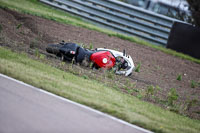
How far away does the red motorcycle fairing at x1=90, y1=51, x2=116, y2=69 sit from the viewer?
1138cm

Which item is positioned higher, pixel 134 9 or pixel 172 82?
pixel 134 9

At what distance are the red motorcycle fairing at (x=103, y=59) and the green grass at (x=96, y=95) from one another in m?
1.17

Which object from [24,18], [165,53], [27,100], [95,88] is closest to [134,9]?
[165,53]

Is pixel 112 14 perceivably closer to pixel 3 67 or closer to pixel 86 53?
pixel 86 53

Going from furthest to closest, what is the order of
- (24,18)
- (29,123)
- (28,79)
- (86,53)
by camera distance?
1. (24,18)
2. (86,53)
3. (28,79)
4. (29,123)

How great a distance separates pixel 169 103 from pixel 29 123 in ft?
16.2

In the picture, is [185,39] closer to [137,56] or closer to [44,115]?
[137,56]

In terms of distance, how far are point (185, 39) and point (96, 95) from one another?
41.4 ft

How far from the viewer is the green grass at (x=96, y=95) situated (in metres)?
8.23

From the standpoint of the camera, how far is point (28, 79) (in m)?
8.88

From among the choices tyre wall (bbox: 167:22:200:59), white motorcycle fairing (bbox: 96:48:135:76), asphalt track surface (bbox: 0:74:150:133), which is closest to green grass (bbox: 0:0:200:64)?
tyre wall (bbox: 167:22:200:59)

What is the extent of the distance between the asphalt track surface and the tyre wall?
13513 millimetres

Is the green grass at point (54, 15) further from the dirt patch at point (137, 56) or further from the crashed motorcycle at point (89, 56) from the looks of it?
the crashed motorcycle at point (89, 56)

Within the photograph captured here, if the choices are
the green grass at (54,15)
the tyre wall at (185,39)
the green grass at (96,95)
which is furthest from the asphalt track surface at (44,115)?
the tyre wall at (185,39)
